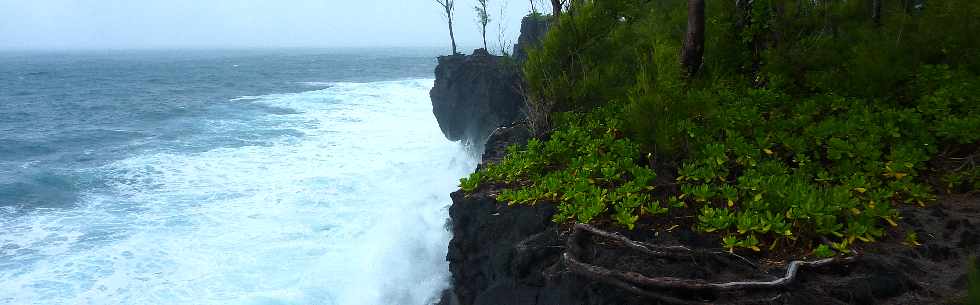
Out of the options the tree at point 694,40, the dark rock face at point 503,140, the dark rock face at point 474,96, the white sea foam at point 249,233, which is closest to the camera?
the tree at point 694,40

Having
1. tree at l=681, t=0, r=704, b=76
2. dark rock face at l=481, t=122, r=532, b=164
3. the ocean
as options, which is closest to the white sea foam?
the ocean

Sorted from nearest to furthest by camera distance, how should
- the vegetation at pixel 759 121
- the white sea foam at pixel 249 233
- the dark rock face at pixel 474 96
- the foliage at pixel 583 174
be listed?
the vegetation at pixel 759 121
the foliage at pixel 583 174
the white sea foam at pixel 249 233
the dark rock face at pixel 474 96

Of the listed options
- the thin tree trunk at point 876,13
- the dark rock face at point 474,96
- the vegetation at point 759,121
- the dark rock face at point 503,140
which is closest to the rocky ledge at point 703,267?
the vegetation at point 759,121

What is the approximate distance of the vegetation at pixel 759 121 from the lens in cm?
539

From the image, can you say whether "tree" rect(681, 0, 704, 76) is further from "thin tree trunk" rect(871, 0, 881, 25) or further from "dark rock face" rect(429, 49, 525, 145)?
"dark rock face" rect(429, 49, 525, 145)

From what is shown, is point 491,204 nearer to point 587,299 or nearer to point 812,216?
point 587,299

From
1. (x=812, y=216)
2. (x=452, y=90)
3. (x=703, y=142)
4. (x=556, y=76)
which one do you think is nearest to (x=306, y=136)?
(x=452, y=90)

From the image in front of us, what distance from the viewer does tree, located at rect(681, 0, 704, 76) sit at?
8.12 meters

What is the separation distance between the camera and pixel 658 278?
4527 mm

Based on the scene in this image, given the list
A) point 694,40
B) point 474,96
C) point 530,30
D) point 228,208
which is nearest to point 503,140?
point 694,40

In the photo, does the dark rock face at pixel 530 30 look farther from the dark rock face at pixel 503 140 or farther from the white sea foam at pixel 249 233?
the dark rock face at pixel 503 140

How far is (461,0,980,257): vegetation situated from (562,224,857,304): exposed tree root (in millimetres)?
317

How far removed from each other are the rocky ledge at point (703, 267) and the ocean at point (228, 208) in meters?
3.38

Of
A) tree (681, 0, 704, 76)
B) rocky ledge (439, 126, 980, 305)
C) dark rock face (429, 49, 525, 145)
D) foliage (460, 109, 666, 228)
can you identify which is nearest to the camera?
rocky ledge (439, 126, 980, 305)
